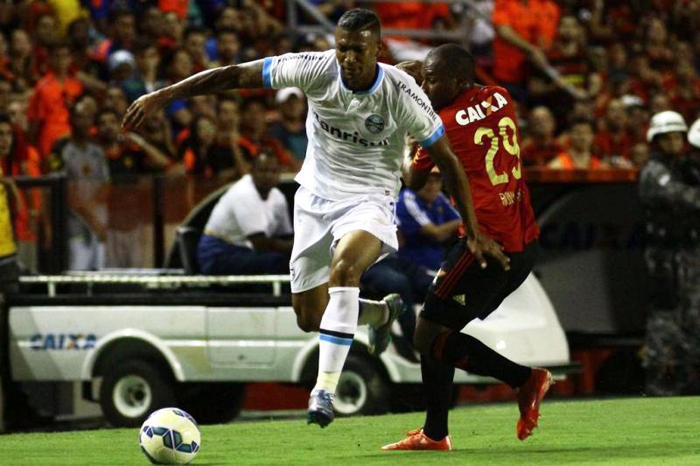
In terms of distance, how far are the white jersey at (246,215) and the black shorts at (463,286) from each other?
4421mm

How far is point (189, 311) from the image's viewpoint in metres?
12.5

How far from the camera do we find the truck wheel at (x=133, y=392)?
1257cm

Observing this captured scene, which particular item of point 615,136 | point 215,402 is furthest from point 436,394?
point 615,136

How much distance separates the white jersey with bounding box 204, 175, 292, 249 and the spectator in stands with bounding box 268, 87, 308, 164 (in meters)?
2.40

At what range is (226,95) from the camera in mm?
15430

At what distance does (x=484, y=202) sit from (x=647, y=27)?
568 inches

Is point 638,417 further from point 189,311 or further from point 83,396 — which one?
point 83,396

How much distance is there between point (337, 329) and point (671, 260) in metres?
6.23

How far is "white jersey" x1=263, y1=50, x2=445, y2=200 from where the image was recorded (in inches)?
319

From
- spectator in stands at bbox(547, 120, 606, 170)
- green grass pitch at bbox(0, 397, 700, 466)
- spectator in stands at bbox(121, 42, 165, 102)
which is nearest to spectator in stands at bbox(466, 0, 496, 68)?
spectator in stands at bbox(547, 120, 606, 170)

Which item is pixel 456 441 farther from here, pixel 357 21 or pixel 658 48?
pixel 658 48

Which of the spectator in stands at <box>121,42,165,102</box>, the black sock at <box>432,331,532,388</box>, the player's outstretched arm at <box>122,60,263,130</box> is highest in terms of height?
the player's outstretched arm at <box>122,60,263,130</box>

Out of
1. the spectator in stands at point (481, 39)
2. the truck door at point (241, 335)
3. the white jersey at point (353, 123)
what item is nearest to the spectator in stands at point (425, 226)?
the truck door at point (241, 335)

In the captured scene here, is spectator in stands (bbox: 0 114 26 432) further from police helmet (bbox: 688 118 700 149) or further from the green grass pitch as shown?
police helmet (bbox: 688 118 700 149)
